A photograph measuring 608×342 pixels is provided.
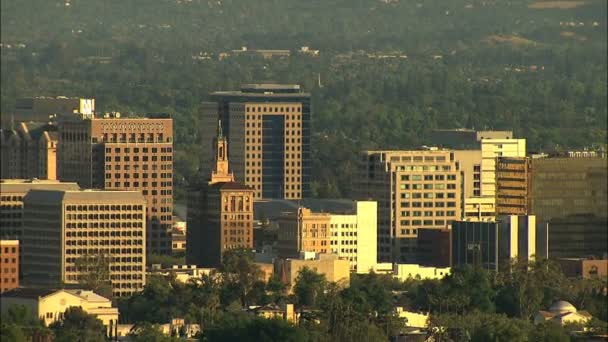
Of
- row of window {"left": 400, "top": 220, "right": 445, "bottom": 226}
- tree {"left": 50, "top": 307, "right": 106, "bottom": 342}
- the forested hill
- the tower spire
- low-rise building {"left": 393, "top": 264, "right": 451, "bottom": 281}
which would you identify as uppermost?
the forested hill

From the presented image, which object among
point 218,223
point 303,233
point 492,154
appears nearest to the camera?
point 303,233

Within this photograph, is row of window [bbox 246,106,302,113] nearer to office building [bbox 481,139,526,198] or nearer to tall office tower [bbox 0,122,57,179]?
tall office tower [bbox 0,122,57,179]

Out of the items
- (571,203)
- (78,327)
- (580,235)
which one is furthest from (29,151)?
(78,327)

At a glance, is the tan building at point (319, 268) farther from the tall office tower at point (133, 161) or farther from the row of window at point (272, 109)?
the row of window at point (272, 109)

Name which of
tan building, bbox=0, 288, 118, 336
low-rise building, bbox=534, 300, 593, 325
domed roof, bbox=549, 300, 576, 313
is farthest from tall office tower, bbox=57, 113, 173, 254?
low-rise building, bbox=534, 300, 593, 325

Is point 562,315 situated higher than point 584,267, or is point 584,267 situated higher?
point 584,267

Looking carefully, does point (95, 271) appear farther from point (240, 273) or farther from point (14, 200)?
point (14, 200)
